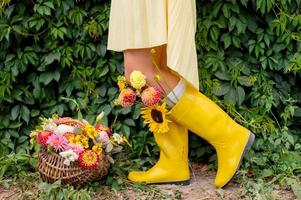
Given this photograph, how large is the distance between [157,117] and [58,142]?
504 mm

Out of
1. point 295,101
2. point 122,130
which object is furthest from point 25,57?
point 295,101

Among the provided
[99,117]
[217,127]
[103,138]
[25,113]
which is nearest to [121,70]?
[99,117]

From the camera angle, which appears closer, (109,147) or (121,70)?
(109,147)

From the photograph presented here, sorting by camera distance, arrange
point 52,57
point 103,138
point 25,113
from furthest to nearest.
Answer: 1. point 25,113
2. point 52,57
3. point 103,138

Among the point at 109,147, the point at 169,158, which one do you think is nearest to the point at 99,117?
the point at 109,147

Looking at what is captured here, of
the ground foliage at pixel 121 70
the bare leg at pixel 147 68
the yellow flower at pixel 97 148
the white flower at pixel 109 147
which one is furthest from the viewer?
the ground foliage at pixel 121 70

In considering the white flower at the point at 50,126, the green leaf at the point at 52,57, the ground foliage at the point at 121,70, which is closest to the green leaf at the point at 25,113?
the ground foliage at the point at 121,70

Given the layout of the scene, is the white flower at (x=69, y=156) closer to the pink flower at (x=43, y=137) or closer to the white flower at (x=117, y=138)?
the pink flower at (x=43, y=137)

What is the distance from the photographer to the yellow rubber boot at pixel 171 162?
347 centimetres

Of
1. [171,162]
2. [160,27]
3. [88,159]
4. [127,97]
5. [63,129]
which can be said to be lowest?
[171,162]

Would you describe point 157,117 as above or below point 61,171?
above

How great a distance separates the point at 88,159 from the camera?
10.7 ft

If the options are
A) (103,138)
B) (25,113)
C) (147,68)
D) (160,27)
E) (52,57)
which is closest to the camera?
(160,27)

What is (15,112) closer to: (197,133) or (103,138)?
(103,138)
